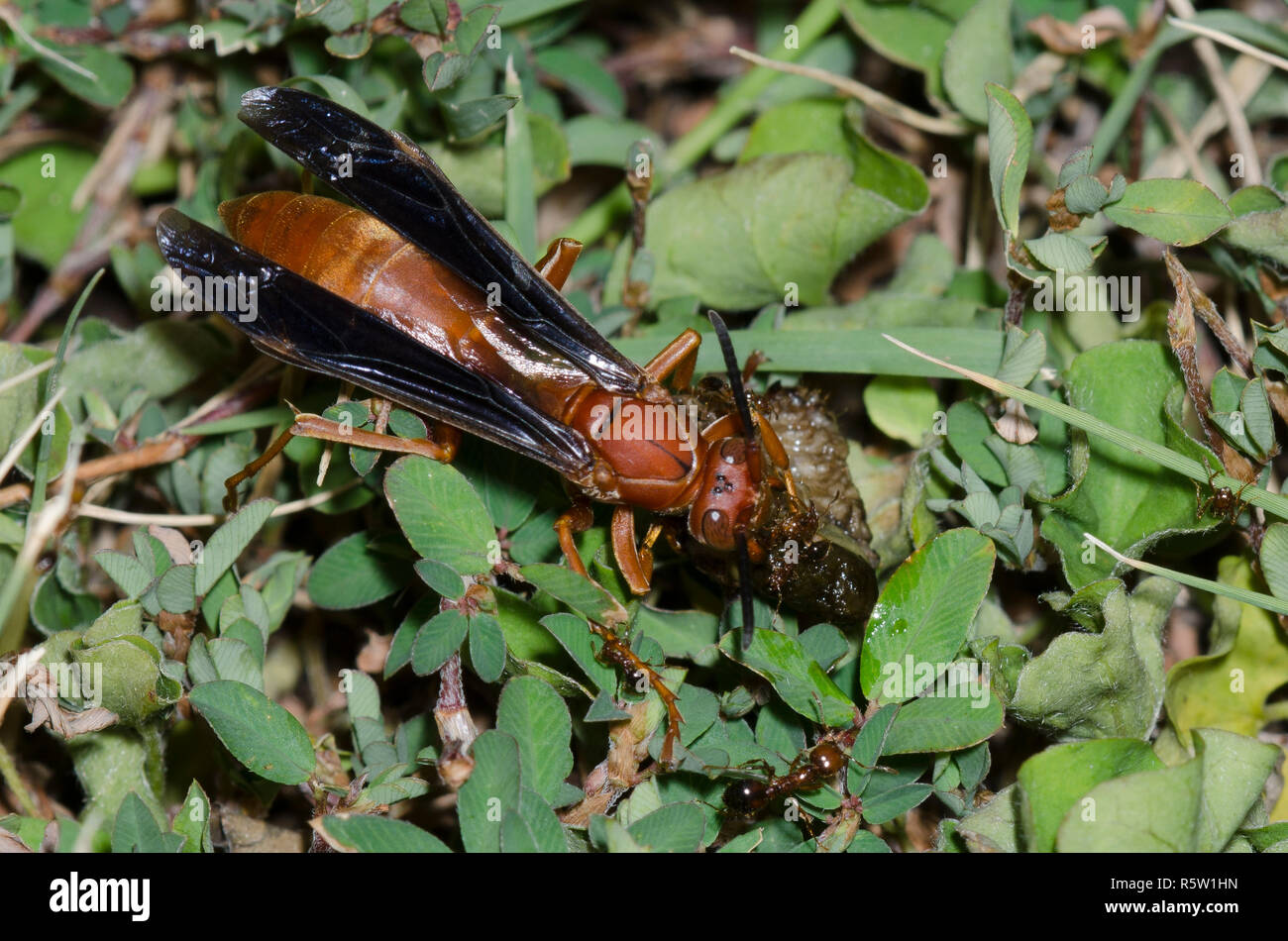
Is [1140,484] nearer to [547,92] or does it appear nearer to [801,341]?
[801,341]

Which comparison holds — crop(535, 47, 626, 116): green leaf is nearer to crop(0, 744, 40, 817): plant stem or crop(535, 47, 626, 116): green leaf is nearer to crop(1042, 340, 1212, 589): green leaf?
crop(1042, 340, 1212, 589): green leaf

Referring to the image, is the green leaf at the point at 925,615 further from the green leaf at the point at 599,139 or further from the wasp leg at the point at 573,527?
the green leaf at the point at 599,139

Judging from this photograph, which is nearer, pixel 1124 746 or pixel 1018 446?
pixel 1124 746

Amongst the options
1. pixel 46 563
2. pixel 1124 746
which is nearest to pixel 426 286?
pixel 46 563

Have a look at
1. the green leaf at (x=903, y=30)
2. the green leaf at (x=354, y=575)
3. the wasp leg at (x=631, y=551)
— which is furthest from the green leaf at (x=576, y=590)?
the green leaf at (x=903, y=30)

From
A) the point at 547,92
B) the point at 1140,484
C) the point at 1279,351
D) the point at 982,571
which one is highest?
the point at 547,92

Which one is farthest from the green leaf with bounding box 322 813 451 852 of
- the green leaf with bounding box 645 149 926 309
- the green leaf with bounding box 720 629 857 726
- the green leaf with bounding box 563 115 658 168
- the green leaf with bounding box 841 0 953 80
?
the green leaf with bounding box 841 0 953 80

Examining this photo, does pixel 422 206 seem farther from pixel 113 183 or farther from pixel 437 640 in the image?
pixel 113 183
